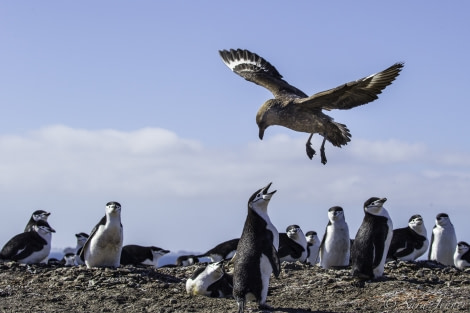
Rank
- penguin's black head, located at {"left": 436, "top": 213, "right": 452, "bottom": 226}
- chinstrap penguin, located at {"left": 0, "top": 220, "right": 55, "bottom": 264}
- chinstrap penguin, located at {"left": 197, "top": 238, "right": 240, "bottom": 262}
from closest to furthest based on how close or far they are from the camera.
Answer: chinstrap penguin, located at {"left": 0, "top": 220, "right": 55, "bottom": 264} < chinstrap penguin, located at {"left": 197, "top": 238, "right": 240, "bottom": 262} < penguin's black head, located at {"left": 436, "top": 213, "right": 452, "bottom": 226}

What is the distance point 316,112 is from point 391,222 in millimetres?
3300

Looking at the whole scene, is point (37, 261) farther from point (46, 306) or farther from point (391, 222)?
point (391, 222)

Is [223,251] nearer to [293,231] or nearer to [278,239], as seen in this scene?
[293,231]

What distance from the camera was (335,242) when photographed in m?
16.6

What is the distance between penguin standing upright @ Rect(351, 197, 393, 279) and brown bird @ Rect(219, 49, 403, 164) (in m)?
1.57

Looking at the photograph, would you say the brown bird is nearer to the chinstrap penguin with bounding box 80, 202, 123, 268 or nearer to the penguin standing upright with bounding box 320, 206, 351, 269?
the penguin standing upright with bounding box 320, 206, 351, 269

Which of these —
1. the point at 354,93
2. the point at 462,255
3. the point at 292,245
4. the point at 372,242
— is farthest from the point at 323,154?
the point at 462,255

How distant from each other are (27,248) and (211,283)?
5.67m

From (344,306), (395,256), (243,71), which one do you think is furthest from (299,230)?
(344,306)

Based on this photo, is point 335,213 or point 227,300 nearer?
point 227,300

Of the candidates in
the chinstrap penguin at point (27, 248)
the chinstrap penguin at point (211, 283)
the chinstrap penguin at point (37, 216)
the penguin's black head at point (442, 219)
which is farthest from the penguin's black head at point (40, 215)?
the penguin's black head at point (442, 219)

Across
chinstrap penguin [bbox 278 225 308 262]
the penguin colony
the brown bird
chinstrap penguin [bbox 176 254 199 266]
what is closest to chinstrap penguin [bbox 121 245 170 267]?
the penguin colony

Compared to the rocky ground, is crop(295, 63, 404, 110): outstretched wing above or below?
above

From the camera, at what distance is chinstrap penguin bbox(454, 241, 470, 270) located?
18.5 m
